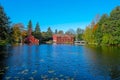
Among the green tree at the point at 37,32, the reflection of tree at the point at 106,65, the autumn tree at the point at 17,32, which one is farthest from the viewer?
the green tree at the point at 37,32

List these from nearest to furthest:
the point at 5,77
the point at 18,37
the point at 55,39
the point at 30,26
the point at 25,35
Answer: the point at 5,77, the point at 18,37, the point at 25,35, the point at 30,26, the point at 55,39

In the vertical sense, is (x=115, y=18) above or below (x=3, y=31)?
above

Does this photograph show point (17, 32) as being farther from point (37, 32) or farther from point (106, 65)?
point (106, 65)

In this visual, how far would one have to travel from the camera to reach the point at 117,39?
89750 mm

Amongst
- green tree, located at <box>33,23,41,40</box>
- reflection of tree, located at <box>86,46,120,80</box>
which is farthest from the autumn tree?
reflection of tree, located at <box>86,46,120,80</box>

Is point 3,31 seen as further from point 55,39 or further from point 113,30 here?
point 55,39

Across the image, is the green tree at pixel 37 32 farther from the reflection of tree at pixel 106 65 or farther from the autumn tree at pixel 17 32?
the reflection of tree at pixel 106 65

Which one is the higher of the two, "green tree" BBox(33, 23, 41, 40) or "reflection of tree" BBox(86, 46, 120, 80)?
"green tree" BBox(33, 23, 41, 40)

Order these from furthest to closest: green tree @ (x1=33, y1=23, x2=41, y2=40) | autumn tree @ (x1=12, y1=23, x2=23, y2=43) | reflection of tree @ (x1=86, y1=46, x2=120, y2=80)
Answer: green tree @ (x1=33, y1=23, x2=41, y2=40) < autumn tree @ (x1=12, y1=23, x2=23, y2=43) < reflection of tree @ (x1=86, y1=46, x2=120, y2=80)

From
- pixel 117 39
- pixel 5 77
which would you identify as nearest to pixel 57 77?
pixel 5 77

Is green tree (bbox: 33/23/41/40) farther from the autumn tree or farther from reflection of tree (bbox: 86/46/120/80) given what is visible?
reflection of tree (bbox: 86/46/120/80)

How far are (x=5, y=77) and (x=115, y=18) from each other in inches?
3012

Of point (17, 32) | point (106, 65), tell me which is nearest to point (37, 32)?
point (17, 32)

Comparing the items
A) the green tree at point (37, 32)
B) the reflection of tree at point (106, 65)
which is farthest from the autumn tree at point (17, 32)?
the reflection of tree at point (106, 65)
